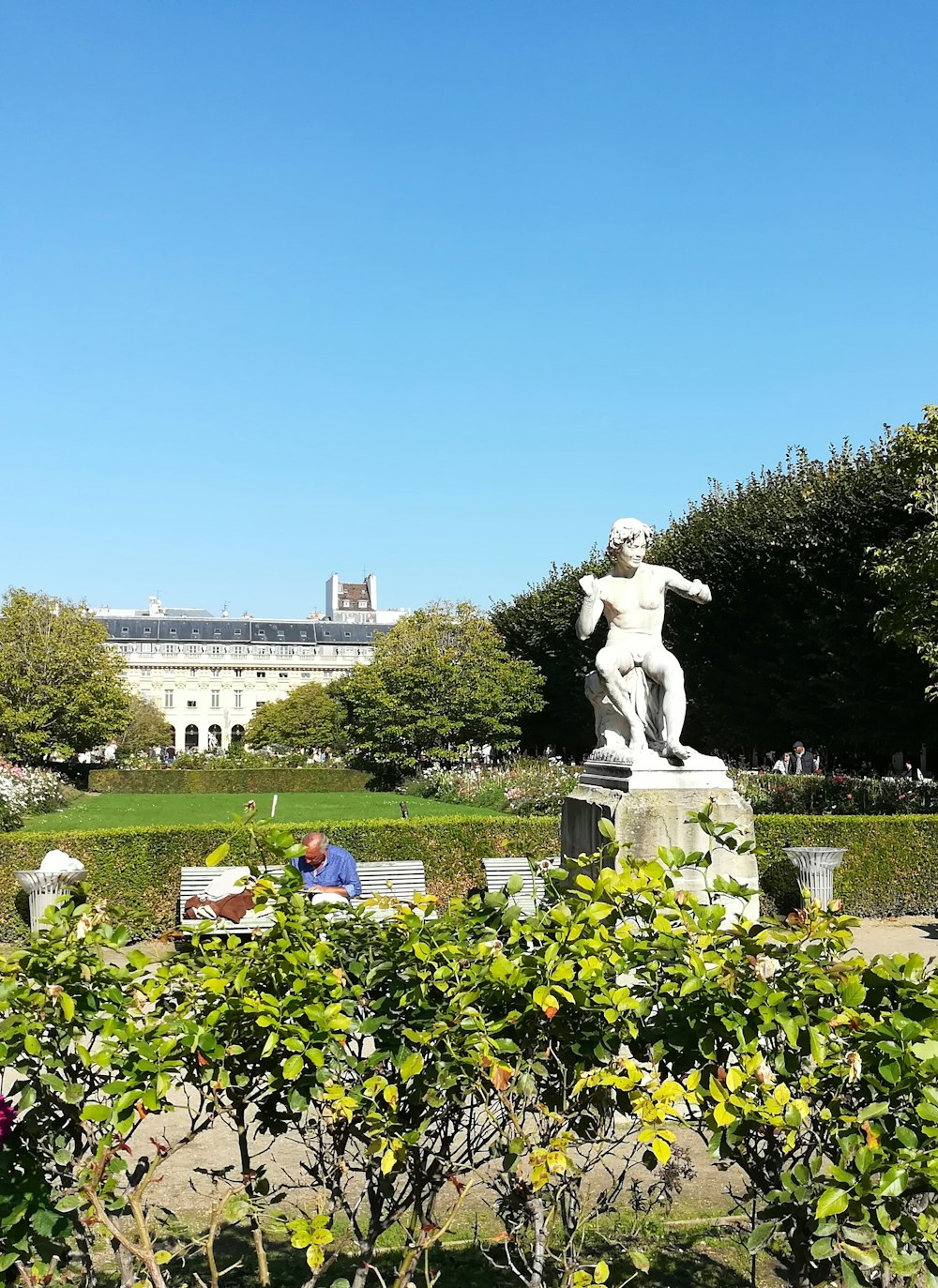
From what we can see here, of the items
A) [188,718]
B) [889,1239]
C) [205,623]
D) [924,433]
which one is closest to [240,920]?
[889,1239]

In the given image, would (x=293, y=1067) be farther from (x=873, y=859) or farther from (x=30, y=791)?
(x=30, y=791)

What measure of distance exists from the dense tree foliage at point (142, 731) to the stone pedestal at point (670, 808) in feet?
169

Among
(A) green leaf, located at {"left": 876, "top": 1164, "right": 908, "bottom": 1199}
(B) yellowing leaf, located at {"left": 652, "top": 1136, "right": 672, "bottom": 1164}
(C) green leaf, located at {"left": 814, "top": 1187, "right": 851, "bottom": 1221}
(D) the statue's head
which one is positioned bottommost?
Result: (C) green leaf, located at {"left": 814, "top": 1187, "right": 851, "bottom": 1221}

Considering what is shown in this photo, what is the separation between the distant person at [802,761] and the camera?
80.9 feet

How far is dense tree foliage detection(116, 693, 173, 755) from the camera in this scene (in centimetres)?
6309

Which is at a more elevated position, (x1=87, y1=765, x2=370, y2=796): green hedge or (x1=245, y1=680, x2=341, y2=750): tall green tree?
(x1=245, y1=680, x2=341, y2=750): tall green tree

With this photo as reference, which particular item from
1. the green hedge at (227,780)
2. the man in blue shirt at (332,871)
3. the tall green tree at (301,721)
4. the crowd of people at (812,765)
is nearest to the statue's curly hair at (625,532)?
the man in blue shirt at (332,871)

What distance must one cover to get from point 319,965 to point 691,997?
99cm

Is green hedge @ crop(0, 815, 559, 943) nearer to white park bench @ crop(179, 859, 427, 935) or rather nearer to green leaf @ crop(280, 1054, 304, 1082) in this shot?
white park bench @ crop(179, 859, 427, 935)

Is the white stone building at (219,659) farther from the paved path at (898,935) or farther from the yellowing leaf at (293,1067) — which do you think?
the yellowing leaf at (293,1067)

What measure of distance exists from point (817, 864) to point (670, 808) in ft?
18.5

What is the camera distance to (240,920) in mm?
9555

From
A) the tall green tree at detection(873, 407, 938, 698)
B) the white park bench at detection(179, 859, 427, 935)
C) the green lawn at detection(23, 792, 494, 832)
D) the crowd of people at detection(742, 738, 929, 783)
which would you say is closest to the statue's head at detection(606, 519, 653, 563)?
the white park bench at detection(179, 859, 427, 935)

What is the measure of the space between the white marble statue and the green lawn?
12.3 m
